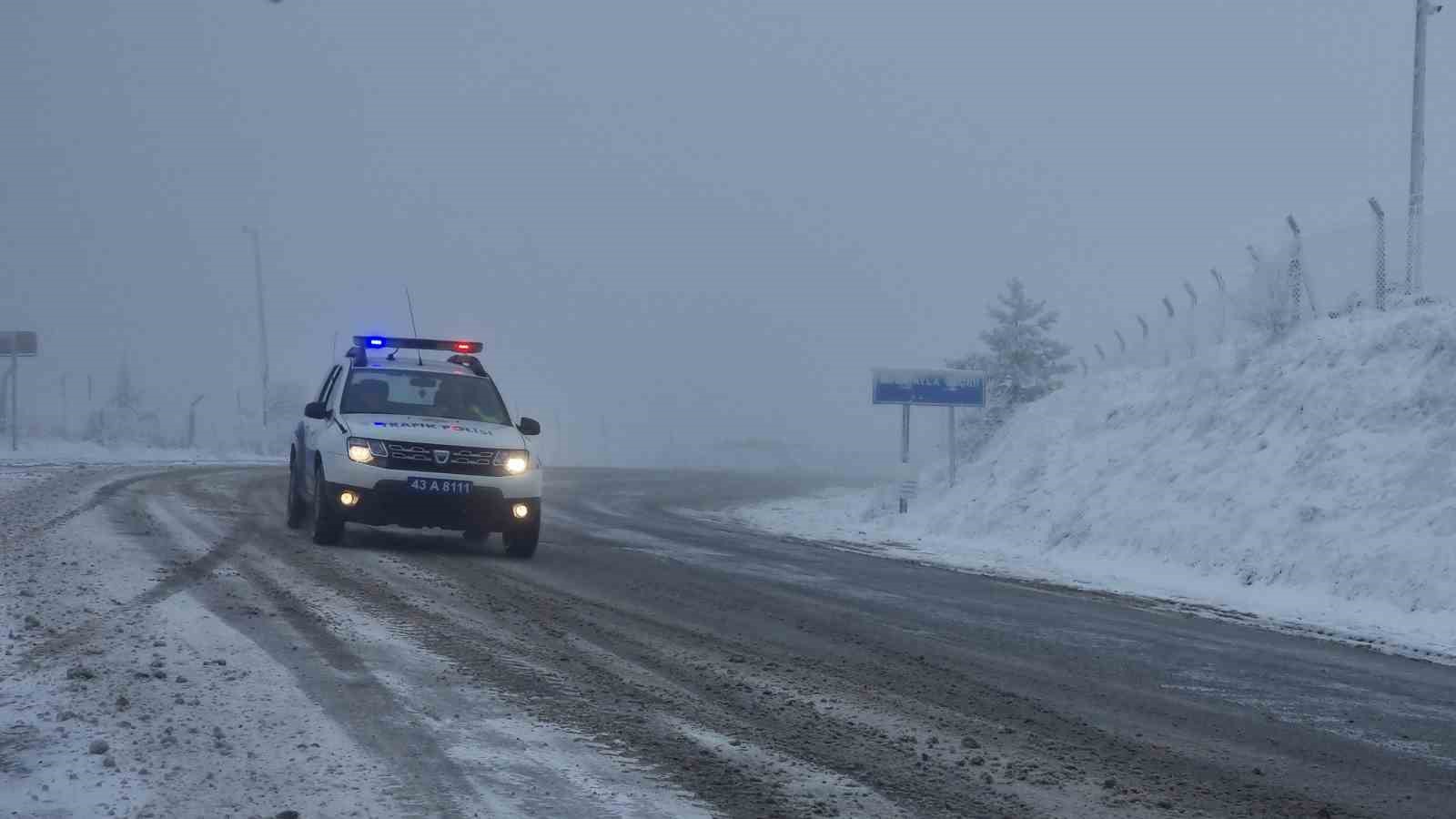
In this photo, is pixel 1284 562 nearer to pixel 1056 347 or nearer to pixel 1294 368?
pixel 1294 368

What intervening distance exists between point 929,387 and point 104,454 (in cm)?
2379

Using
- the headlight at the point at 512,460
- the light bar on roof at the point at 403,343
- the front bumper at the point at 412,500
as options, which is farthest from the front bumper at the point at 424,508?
the light bar on roof at the point at 403,343

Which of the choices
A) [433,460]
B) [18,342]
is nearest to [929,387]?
[433,460]

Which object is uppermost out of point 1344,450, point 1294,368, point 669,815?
point 1294,368

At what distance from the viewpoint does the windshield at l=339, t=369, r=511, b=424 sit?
13953mm

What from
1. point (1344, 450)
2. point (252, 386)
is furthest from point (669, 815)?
point (252, 386)

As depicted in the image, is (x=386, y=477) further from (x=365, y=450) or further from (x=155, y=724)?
(x=155, y=724)

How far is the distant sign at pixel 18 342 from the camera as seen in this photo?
40281 mm

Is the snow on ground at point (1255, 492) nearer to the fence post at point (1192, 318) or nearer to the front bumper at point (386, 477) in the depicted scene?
the fence post at point (1192, 318)

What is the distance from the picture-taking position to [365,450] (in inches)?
Answer: 503

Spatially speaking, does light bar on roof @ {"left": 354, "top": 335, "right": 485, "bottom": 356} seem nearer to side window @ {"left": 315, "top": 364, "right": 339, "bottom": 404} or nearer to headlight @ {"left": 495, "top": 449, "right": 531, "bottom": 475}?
side window @ {"left": 315, "top": 364, "right": 339, "bottom": 404}

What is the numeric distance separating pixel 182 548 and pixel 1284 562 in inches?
432

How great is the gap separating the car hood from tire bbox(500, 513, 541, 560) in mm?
821

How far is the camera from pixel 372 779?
491cm
